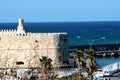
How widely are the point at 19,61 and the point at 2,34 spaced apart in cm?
393

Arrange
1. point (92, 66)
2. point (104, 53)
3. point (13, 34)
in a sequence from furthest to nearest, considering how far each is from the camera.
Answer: point (104, 53) → point (13, 34) → point (92, 66)

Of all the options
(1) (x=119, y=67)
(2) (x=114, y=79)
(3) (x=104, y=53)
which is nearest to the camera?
(2) (x=114, y=79)

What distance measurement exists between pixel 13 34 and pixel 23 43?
1558 millimetres

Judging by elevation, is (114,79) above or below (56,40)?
below

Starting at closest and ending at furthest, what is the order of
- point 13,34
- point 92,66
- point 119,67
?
1. point 92,66
2. point 119,67
3. point 13,34

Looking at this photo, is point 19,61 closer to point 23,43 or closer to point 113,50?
point 23,43

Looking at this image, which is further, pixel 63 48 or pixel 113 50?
pixel 113 50

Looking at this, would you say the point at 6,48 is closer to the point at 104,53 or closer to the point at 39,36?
the point at 39,36

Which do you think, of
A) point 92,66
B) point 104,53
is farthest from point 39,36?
point 104,53

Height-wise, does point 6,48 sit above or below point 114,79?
above

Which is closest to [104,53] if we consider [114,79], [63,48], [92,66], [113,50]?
[113,50]

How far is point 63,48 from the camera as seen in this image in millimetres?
71812

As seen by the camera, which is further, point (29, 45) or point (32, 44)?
point (29, 45)

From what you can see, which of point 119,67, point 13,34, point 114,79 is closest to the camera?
point 114,79
